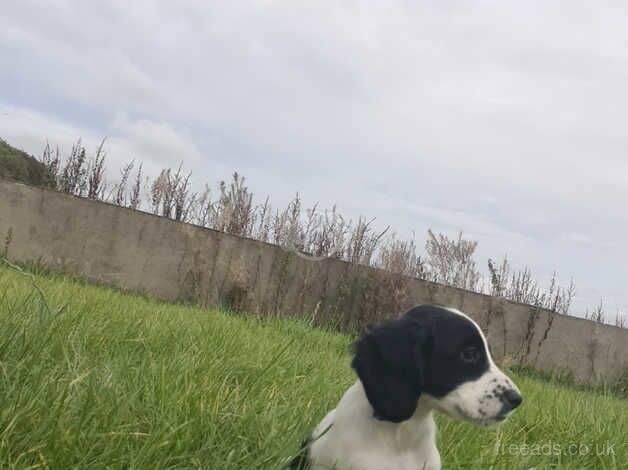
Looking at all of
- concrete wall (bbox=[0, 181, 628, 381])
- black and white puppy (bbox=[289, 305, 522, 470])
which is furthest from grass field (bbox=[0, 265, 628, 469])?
concrete wall (bbox=[0, 181, 628, 381])

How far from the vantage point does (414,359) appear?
6.34 feet

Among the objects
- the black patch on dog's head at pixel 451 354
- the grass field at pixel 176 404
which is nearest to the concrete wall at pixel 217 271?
the grass field at pixel 176 404

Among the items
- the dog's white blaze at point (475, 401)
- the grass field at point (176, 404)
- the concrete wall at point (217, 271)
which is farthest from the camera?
the concrete wall at point (217, 271)

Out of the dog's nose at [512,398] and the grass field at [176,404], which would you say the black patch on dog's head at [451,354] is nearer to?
the dog's nose at [512,398]

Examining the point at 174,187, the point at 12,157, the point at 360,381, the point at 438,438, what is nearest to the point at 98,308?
the point at 438,438

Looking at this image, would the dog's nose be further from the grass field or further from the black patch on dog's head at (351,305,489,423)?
the grass field

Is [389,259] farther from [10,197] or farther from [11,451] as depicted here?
[11,451]

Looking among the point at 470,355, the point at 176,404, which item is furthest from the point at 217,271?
the point at 470,355

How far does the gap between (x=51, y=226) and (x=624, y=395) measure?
845cm

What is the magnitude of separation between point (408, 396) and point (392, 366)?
0.33ft

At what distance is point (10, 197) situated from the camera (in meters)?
8.15

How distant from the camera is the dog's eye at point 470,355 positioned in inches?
78.2

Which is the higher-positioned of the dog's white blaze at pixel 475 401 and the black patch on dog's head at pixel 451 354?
the black patch on dog's head at pixel 451 354

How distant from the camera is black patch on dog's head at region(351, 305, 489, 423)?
186cm
